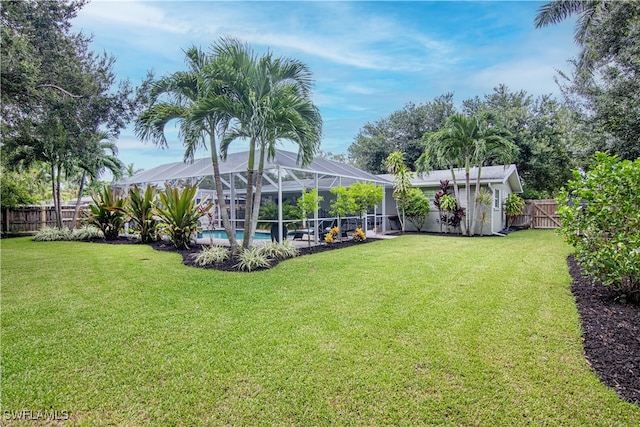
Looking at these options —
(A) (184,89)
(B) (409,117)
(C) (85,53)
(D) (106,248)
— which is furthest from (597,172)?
(B) (409,117)

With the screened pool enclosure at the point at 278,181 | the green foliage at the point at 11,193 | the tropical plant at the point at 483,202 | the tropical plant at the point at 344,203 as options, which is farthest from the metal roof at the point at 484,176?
the green foliage at the point at 11,193

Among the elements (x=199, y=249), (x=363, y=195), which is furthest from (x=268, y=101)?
(x=199, y=249)

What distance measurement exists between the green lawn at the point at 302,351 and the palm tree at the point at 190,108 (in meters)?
3.37

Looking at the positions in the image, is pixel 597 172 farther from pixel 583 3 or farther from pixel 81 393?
pixel 583 3

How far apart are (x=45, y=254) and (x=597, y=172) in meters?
13.0

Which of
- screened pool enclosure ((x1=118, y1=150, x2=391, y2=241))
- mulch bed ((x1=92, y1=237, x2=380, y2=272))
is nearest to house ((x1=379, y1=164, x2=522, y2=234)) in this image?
screened pool enclosure ((x1=118, y1=150, x2=391, y2=241))

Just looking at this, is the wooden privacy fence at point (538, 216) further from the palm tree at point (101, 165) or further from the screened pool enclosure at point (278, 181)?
the palm tree at point (101, 165)

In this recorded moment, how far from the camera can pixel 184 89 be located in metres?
8.14

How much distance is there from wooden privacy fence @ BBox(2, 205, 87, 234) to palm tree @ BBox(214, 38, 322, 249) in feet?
43.7

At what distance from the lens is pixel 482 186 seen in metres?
15.6

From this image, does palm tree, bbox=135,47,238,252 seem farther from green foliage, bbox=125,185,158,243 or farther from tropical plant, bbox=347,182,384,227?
tropical plant, bbox=347,182,384,227

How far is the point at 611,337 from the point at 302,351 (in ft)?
11.1

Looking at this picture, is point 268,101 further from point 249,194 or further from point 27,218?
point 27,218

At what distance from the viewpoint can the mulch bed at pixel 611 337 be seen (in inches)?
112
